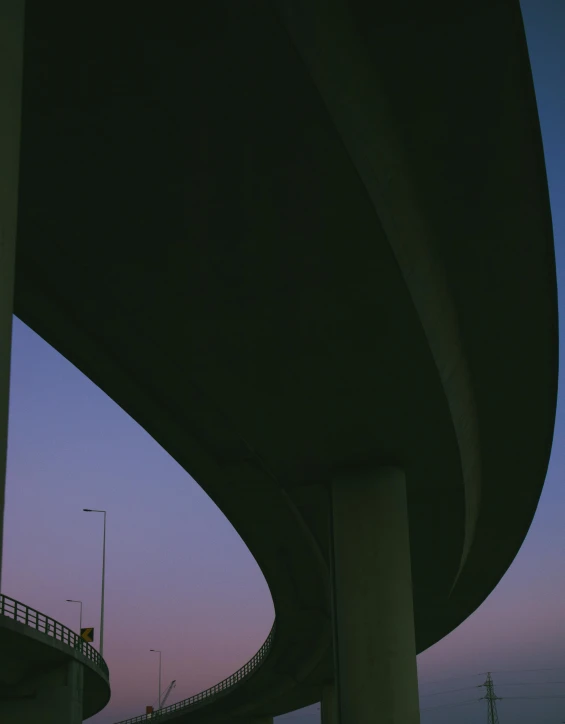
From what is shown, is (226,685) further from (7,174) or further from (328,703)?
(7,174)

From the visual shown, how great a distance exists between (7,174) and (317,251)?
706 cm

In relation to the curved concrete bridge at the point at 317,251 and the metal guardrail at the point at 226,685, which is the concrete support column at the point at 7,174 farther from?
the metal guardrail at the point at 226,685

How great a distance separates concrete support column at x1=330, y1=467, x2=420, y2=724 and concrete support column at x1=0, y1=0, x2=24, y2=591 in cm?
1508

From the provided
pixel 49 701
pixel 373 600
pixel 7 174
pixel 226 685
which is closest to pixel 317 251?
pixel 7 174

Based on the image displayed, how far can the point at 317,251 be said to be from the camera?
11.5 meters

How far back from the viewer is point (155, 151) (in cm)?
993

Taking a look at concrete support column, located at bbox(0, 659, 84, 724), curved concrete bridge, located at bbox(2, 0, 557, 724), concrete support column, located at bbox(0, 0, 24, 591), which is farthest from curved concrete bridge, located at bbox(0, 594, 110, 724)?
concrete support column, located at bbox(0, 0, 24, 591)

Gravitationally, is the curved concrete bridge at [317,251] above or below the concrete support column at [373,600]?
above

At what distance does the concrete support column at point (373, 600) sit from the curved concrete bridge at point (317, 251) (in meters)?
0.05

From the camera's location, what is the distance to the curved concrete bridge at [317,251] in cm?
883

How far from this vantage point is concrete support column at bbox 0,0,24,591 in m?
4.52

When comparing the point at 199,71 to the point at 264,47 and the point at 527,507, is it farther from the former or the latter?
the point at 527,507

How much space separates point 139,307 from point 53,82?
4884 mm

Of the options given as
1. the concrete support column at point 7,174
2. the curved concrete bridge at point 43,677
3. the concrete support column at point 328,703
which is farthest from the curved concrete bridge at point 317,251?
the concrete support column at point 328,703
